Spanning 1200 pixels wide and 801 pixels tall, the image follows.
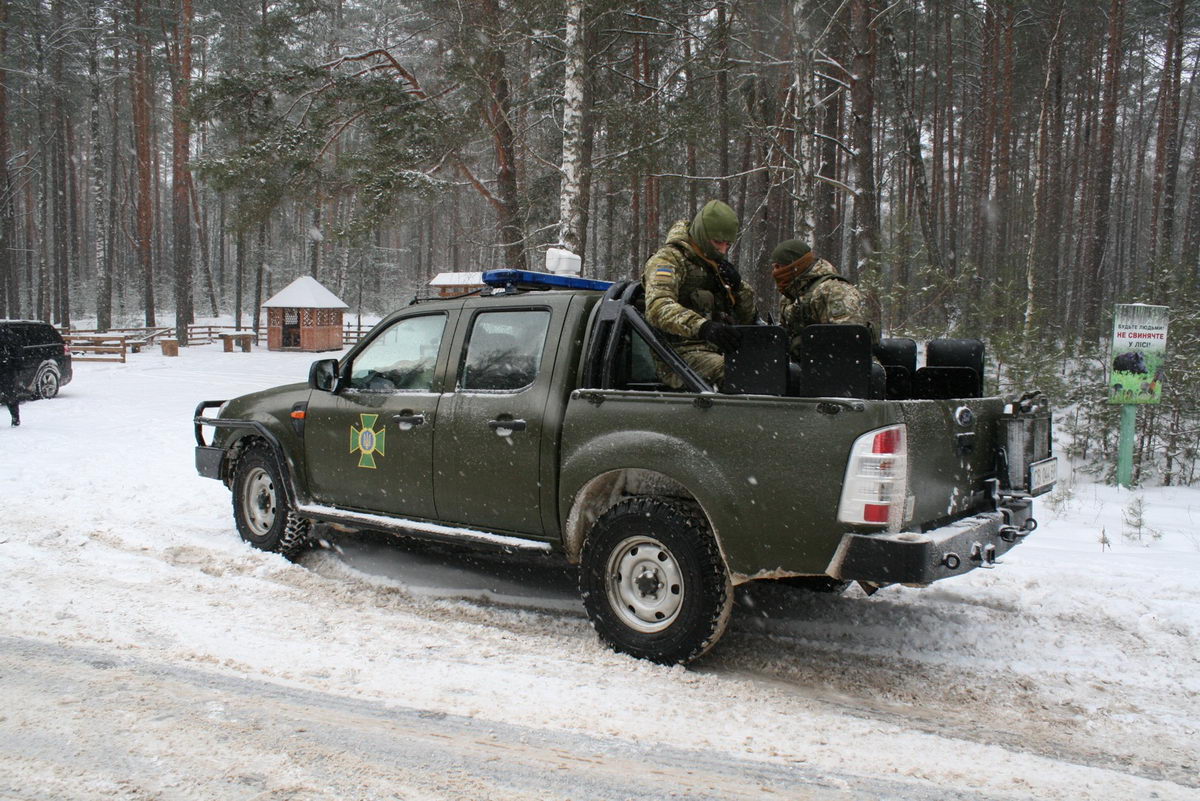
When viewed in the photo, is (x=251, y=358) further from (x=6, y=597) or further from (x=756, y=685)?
(x=756, y=685)

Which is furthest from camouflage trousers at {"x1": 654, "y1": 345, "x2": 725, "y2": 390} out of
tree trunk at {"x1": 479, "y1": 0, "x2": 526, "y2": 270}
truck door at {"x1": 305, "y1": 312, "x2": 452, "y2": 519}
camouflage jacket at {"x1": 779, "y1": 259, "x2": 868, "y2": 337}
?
tree trunk at {"x1": 479, "y1": 0, "x2": 526, "y2": 270}

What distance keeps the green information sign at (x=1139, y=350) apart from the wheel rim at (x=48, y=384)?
57.1 feet

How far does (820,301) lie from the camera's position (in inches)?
207

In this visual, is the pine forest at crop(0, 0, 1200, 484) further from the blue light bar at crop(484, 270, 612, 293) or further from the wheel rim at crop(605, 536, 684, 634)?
the wheel rim at crop(605, 536, 684, 634)

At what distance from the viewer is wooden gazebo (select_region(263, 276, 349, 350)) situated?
3192 cm

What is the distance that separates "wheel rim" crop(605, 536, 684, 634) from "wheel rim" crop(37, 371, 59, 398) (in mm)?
15544

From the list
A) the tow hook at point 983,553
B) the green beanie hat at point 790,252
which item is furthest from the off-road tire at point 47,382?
the tow hook at point 983,553

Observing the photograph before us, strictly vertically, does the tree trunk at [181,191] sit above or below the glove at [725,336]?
above

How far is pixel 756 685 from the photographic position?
376 cm

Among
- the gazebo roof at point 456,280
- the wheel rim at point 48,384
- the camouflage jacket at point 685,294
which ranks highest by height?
the gazebo roof at point 456,280

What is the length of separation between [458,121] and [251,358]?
1677 centimetres

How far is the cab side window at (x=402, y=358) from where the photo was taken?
5074mm

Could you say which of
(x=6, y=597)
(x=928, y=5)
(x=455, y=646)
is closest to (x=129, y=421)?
(x=6, y=597)

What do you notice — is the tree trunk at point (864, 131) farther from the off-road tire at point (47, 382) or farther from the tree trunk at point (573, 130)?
the off-road tire at point (47, 382)
